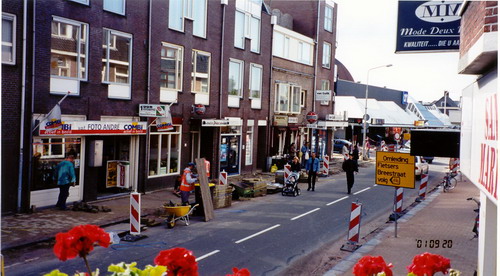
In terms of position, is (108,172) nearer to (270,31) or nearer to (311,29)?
(270,31)

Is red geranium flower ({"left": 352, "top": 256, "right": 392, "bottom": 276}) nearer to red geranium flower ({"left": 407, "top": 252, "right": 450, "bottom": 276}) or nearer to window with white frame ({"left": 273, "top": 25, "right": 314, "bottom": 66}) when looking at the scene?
red geranium flower ({"left": 407, "top": 252, "right": 450, "bottom": 276})

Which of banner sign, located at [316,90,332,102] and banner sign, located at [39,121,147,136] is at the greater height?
banner sign, located at [316,90,332,102]

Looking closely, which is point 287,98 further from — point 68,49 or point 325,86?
point 68,49

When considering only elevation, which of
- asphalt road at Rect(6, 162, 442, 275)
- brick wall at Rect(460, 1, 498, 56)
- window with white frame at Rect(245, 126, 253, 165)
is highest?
brick wall at Rect(460, 1, 498, 56)

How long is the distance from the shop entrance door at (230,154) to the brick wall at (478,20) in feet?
65.9

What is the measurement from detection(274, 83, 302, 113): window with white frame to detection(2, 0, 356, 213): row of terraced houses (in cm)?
11

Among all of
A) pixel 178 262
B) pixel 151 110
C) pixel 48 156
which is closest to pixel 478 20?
pixel 178 262

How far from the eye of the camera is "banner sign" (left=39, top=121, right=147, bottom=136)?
15008 millimetres

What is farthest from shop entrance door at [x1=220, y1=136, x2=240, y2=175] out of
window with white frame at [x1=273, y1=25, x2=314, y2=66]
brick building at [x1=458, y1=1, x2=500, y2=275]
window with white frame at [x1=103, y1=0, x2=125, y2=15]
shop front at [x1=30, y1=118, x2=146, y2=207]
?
brick building at [x1=458, y1=1, x2=500, y2=275]

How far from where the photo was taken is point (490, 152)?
380cm

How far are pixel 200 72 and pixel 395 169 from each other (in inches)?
484

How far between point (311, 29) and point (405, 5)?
2696 centimetres

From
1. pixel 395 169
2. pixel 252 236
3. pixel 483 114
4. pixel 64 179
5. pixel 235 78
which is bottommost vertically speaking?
pixel 252 236
